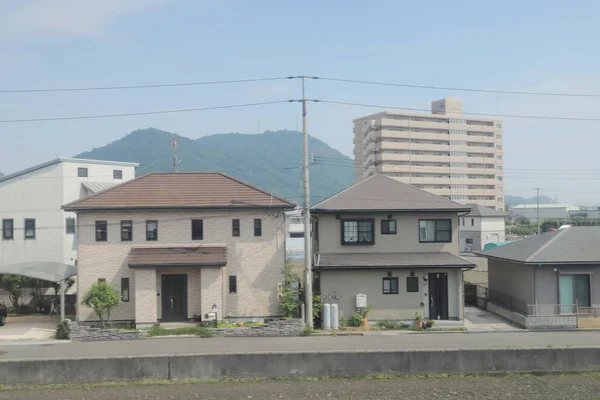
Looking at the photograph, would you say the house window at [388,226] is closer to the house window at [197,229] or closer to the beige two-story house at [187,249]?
the beige two-story house at [187,249]

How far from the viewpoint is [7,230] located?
37.9m

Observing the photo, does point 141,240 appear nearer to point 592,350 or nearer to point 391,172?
point 592,350

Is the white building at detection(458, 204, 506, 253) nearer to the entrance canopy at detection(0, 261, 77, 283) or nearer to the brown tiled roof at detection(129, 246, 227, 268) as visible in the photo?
the brown tiled roof at detection(129, 246, 227, 268)

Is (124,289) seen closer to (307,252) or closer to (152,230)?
(152,230)

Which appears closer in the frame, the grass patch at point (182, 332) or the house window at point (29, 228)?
the grass patch at point (182, 332)

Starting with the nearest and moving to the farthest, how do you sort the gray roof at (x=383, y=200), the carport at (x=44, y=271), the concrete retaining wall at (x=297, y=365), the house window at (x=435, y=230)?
1. the concrete retaining wall at (x=297, y=365)
2. the gray roof at (x=383, y=200)
3. the carport at (x=44, y=271)
4. the house window at (x=435, y=230)

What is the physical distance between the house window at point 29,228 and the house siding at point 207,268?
36.5 ft

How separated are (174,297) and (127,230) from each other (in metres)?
3.96

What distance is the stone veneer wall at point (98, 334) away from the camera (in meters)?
26.1

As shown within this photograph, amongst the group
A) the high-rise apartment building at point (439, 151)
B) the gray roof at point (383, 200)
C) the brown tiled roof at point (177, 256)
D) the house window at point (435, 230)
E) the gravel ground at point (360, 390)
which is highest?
the high-rise apartment building at point (439, 151)

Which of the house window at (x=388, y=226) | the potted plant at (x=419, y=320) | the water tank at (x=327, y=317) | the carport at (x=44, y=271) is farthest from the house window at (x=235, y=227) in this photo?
the potted plant at (x=419, y=320)

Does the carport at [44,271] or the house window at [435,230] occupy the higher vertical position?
the house window at [435,230]

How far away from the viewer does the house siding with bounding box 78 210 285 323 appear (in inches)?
1137

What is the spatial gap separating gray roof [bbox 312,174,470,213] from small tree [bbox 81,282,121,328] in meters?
9.91
